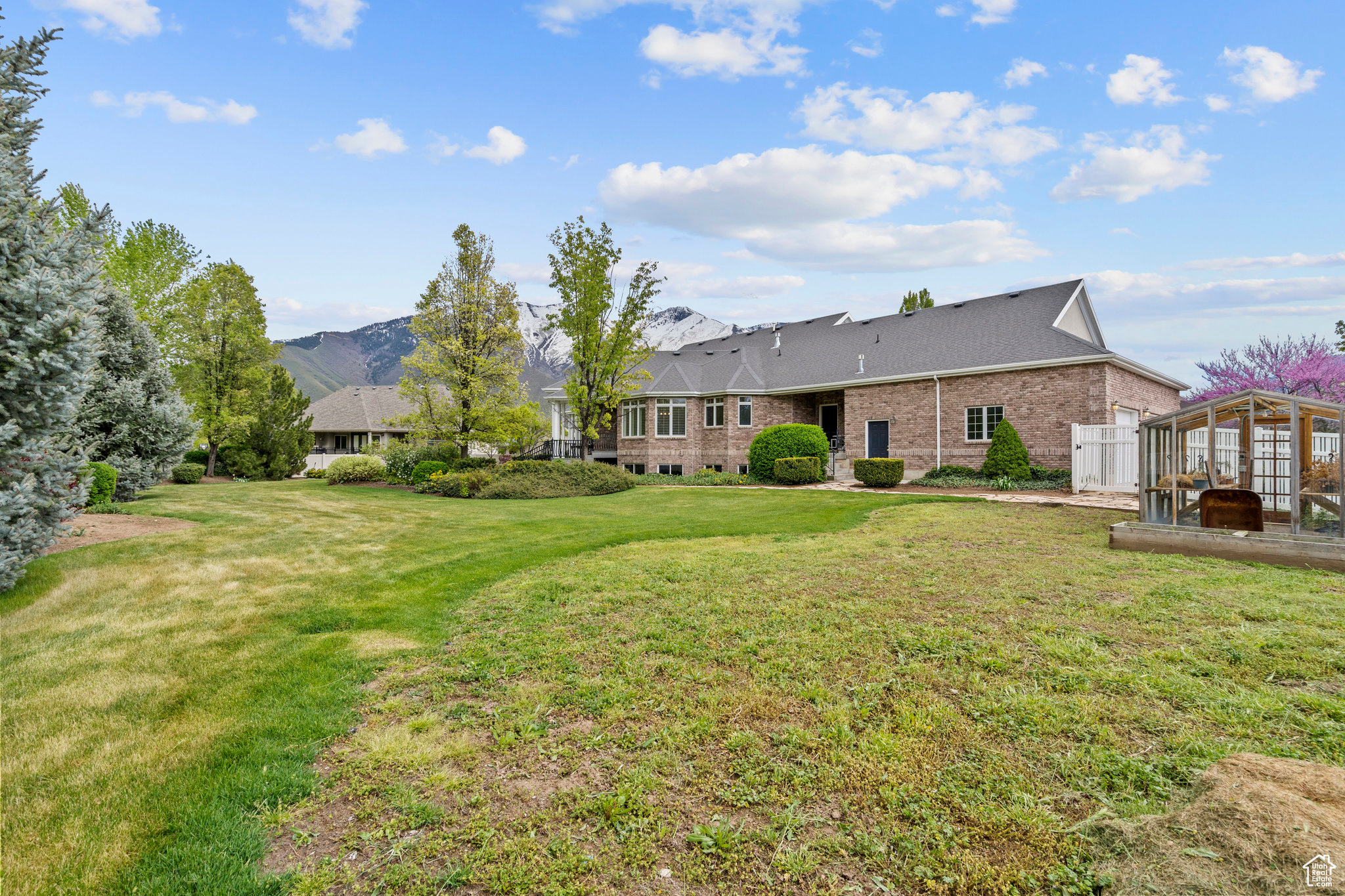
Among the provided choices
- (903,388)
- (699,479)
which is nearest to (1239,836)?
(699,479)

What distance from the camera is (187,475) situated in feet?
74.8

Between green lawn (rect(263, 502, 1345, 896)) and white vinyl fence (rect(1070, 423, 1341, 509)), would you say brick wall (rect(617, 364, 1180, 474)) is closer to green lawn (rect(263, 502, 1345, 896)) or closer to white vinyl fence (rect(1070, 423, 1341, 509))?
white vinyl fence (rect(1070, 423, 1341, 509))

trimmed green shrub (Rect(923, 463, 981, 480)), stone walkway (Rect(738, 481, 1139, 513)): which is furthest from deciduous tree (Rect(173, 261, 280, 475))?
trimmed green shrub (Rect(923, 463, 981, 480))

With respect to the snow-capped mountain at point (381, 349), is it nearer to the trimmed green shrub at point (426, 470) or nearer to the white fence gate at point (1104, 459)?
the trimmed green shrub at point (426, 470)

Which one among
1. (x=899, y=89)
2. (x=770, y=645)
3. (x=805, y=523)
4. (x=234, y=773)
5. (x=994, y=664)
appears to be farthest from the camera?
(x=899, y=89)

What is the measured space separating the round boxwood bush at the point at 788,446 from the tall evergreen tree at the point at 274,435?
22.3 meters

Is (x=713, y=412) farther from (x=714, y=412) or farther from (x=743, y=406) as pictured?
(x=743, y=406)

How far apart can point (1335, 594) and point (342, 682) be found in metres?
8.53

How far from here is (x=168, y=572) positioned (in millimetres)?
6652

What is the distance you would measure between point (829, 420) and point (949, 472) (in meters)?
7.49

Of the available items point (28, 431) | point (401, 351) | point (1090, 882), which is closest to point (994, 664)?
point (1090, 882)

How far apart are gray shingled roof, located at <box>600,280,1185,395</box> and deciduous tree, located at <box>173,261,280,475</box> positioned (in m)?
18.3

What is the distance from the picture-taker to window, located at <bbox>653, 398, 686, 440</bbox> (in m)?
25.9

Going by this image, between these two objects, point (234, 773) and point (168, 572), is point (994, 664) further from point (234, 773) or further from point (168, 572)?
point (168, 572)
